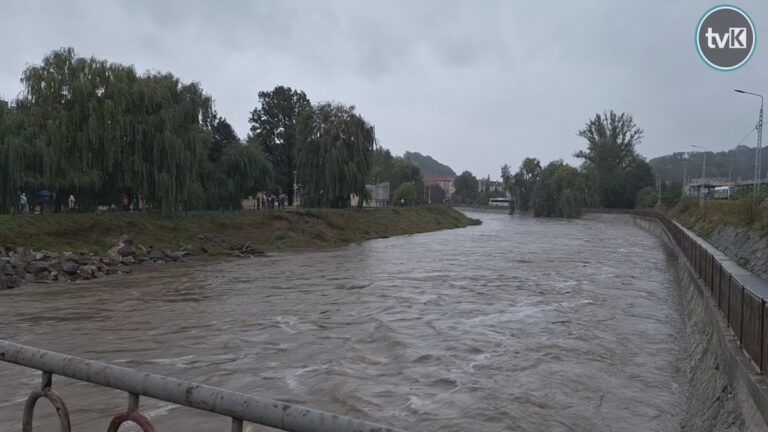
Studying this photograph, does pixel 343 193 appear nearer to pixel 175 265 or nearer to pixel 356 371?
pixel 175 265

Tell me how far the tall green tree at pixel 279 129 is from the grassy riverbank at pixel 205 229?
48.0 feet

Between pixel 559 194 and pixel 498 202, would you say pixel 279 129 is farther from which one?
pixel 498 202

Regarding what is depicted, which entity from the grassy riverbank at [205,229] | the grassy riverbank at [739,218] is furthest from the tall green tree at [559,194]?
the grassy riverbank at [739,218]

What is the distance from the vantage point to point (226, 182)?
1972 inches

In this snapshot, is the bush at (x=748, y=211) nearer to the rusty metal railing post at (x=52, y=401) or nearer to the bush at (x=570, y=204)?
the rusty metal railing post at (x=52, y=401)

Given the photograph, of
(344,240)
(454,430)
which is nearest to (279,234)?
(344,240)

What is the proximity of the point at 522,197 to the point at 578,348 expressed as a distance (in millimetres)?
106369

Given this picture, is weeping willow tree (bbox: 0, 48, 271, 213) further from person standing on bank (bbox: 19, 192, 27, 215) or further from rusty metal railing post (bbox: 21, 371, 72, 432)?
rusty metal railing post (bbox: 21, 371, 72, 432)

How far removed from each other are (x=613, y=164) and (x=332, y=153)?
7819 centimetres

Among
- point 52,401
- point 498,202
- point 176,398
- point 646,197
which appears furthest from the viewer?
point 498,202

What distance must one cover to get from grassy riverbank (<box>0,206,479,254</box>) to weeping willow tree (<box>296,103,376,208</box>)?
284 centimetres

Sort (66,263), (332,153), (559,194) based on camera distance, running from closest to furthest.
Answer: (66,263)
(332,153)
(559,194)

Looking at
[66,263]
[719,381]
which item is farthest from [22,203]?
[719,381]

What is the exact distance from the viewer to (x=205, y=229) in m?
38.8
